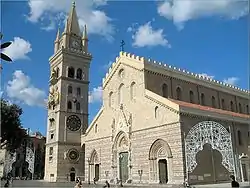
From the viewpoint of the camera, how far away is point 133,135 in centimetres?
3600

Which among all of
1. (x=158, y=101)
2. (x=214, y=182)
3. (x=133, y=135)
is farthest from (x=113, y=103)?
(x=214, y=182)

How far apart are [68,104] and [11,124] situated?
74.1ft

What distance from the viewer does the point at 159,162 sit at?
32.3 meters

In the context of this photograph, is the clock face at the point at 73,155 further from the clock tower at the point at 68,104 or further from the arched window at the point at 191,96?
the arched window at the point at 191,96

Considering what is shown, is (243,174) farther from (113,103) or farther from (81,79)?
(81,79)

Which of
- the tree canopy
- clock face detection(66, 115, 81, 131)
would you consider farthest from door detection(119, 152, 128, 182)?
clock face detection(66, 115, 81, 131)

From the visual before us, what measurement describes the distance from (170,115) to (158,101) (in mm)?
2712

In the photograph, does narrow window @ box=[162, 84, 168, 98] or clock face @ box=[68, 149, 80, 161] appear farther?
clock face @ box=[68, 149, 80, 161]

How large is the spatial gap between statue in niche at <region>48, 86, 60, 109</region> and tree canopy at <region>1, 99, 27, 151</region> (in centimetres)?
1984

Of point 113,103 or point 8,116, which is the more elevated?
point 113,103

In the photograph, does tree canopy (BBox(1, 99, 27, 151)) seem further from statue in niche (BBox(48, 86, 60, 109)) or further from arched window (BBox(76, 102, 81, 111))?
arched window (BBox(76, 102, 81, 111))

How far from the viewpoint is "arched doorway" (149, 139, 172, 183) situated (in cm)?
3153

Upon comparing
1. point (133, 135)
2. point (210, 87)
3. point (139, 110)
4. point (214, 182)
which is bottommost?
point (214, 182)

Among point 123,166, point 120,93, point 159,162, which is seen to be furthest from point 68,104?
→ point 159,162
